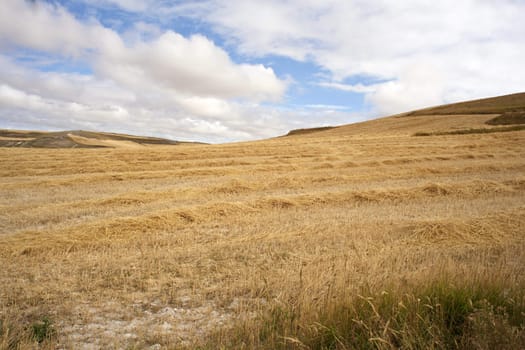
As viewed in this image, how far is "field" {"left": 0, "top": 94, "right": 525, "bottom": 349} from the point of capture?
414 cm

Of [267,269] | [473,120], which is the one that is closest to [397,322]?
[267,269]

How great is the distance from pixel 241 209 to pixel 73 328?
308 inches

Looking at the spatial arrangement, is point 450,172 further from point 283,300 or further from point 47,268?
point 47,268

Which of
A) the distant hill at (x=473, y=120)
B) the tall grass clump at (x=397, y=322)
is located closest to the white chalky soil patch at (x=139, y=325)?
the tall grass clump at (x=397, y=322)

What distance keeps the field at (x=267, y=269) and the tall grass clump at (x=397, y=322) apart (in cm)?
2

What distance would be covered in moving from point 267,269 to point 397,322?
3.10 metres

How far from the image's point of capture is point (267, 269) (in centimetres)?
688

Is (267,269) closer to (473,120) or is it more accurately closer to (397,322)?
(397,322)

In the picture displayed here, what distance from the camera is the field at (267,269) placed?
4145 millimetres

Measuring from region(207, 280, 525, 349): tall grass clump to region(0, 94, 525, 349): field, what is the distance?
23mm

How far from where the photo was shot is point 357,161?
1091 inches

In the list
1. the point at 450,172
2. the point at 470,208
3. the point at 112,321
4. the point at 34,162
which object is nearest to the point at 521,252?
the point at 470,208

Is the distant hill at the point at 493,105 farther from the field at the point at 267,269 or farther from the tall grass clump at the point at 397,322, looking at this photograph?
the tall grass clump at the point at 397,322

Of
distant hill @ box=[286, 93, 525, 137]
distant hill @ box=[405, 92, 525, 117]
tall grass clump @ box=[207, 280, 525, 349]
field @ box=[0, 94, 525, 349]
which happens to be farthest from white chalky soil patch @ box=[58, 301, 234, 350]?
distant hill @ box=[405, 92, 525, 117]
